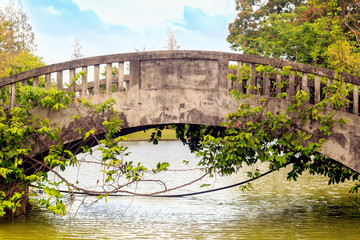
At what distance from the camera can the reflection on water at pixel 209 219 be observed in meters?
7.78

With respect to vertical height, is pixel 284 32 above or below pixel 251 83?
above

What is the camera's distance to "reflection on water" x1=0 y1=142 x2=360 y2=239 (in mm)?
7777

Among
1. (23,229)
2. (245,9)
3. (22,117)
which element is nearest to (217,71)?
(22,117)

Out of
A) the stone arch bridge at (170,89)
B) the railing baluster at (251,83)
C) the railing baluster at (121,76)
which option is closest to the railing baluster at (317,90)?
the stone arch bridge at (170,89)

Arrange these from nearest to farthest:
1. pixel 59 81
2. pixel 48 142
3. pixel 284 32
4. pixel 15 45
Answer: pixel 48 142, pixel 59 81, pixel 284 32, pixel 15 45

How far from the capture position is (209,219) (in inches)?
357

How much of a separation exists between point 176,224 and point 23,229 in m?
2.35

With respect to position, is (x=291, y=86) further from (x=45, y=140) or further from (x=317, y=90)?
(x=45, y=140)

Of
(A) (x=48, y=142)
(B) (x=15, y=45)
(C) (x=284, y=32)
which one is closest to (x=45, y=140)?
(A) (x=48, y=142)

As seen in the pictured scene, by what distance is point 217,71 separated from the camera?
323 inches

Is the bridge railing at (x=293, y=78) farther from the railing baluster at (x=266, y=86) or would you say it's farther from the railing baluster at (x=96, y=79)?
the railing baluster at (x=96, y=79)

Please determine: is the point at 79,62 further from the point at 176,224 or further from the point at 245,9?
the point at 245,9

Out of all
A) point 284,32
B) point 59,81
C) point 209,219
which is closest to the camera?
point 59,81

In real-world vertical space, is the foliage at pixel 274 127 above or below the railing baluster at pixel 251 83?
below
